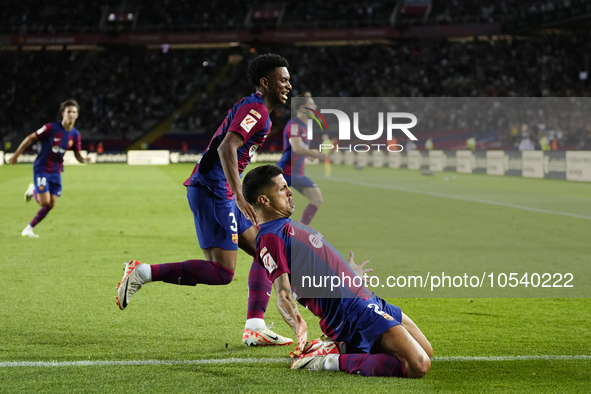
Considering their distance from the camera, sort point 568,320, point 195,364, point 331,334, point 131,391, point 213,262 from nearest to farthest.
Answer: point 131,391
point 331,334
point 195,364
point 213,262
point 568,320

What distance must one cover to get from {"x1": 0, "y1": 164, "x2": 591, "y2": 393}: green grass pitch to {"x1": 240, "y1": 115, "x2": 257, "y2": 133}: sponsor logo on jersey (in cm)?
148

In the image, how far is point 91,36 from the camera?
170 ft

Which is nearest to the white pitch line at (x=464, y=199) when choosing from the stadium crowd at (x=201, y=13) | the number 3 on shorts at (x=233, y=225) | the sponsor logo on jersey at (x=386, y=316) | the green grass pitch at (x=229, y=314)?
the green grass pitch at (x=229, y=314)

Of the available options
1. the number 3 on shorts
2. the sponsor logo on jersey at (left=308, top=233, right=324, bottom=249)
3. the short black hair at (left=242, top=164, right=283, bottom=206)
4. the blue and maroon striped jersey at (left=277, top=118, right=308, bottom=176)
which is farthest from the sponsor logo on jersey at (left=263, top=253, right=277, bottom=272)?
the blue and maroon striped jersey at (left=277, top=118, right=308, bottom=176)

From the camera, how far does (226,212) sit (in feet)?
16.8

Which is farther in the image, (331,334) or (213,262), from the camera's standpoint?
(213,262)

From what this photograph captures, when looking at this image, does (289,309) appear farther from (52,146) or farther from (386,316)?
(52,146)

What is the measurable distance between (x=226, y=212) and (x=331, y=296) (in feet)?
4.57

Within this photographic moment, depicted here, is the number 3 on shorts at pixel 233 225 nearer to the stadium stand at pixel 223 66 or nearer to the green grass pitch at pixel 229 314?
the green grass pitch at pixel 229 314

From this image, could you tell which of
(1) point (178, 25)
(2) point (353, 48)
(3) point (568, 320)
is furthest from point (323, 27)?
(3) point (568, 320)

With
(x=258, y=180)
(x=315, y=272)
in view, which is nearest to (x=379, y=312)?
(x=315, y=272)

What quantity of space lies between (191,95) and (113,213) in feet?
121

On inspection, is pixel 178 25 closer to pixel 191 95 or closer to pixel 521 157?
pixel 191 95

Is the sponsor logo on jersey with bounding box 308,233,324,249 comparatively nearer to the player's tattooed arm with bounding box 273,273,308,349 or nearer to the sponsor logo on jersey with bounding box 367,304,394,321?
the player's tattooed arm with bounding box 273,273,308,349
